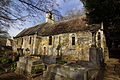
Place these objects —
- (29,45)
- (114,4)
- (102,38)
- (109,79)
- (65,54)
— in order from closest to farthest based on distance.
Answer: (109,79) < (114,4) < (102,38) < (65,54) < (29,45)

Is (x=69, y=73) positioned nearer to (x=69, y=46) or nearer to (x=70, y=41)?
(x=69, y=46)

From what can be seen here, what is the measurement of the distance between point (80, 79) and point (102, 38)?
1039 cm

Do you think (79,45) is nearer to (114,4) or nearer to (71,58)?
(71,58)

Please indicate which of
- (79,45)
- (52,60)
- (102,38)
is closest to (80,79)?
(52,60)

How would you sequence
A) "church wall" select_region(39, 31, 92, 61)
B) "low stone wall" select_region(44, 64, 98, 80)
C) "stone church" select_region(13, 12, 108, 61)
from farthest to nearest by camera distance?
"church wall" select_region(39, 31, 92, 61) → "stone church" select_region(13, 12, 108, 61) → "low stone wall" select_region(44, 64, 98, 80)

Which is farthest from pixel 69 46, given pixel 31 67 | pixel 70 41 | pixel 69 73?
pixel 69 73

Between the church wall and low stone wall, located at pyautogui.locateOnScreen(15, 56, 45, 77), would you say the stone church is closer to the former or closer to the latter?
the church wall

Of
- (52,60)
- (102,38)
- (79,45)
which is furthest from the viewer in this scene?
(79,45)

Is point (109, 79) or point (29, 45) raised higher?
point (29, 45)

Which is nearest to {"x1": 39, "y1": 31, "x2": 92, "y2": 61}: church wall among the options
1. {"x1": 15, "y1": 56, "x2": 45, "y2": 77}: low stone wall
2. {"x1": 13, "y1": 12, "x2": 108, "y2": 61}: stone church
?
{"x1": 13, "y1": 12, "x2": 108, "y2": 61}: stone church

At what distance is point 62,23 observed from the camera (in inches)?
867

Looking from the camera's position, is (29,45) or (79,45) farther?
(29,45)

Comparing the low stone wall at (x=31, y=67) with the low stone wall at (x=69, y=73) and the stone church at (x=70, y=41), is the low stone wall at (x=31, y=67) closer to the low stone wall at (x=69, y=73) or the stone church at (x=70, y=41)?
the low stone wall at (x=69, y=73)

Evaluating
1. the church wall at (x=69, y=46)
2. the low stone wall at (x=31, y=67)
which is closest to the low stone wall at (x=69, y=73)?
the low stone wall at (x=31, y=67)
